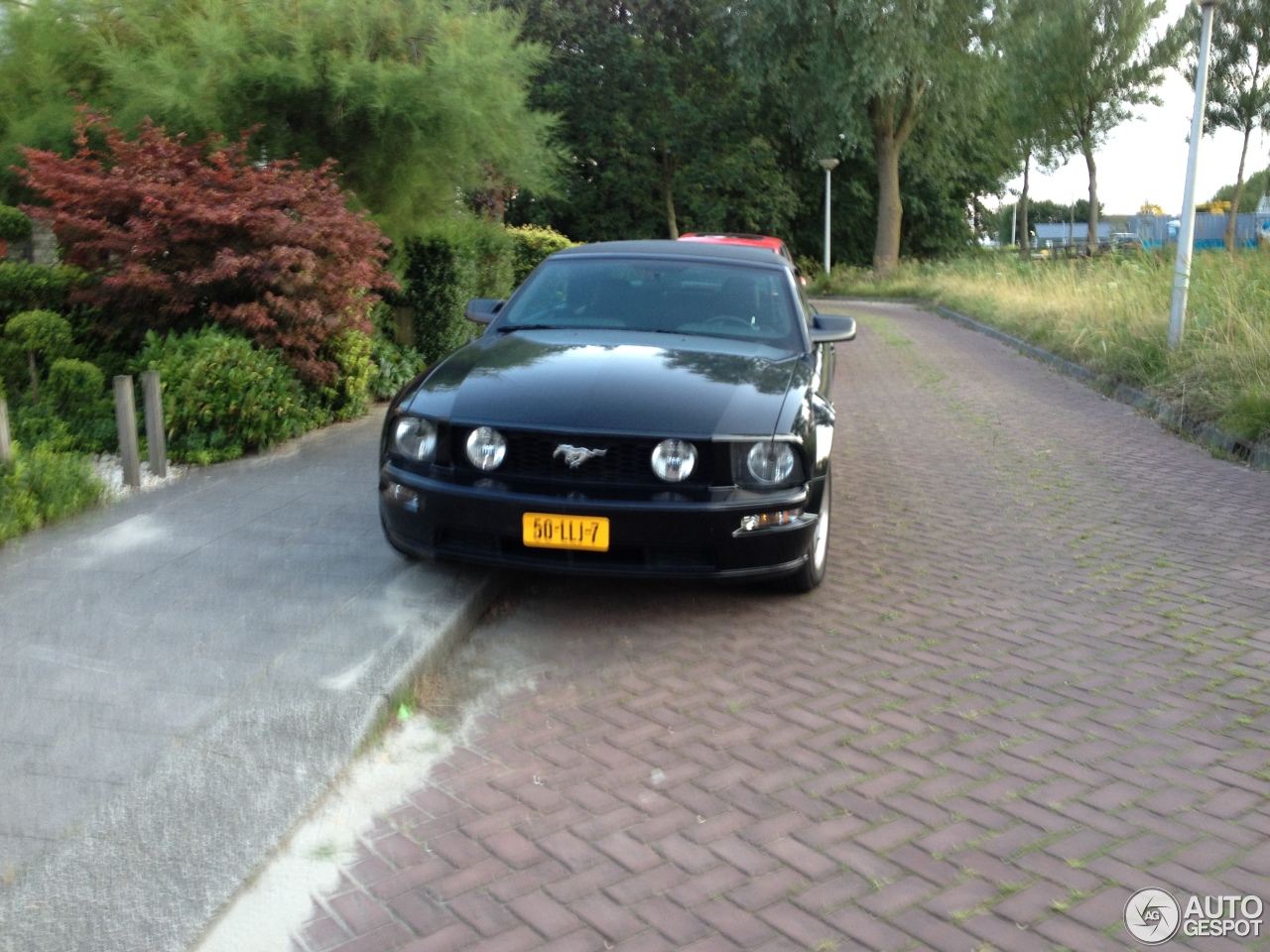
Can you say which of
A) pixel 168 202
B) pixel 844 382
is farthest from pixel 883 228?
pixel 168 202

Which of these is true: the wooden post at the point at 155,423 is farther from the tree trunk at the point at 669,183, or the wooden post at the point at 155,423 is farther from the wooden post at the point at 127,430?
the tree trunk at the point at 669,183

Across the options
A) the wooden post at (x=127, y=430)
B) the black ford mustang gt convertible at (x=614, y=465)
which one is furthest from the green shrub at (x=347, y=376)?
the black ford mustang gt convertible at (x=614, y=465)

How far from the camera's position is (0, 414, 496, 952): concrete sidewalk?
9.87ft

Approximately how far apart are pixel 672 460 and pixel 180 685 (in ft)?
6.63

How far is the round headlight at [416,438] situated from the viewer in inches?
202

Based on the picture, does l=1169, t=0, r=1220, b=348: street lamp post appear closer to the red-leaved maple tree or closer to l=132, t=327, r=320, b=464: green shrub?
the red-leaved maple tree

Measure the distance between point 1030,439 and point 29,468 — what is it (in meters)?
7.45

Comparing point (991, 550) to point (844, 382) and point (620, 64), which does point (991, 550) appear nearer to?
point (844, 382)

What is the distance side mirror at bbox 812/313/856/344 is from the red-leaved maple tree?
3616 mm

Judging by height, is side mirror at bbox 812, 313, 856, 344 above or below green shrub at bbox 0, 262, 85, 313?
below

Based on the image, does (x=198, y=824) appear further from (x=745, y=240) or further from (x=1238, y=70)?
(x=1238, y=70)

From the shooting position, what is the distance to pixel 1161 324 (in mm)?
13844

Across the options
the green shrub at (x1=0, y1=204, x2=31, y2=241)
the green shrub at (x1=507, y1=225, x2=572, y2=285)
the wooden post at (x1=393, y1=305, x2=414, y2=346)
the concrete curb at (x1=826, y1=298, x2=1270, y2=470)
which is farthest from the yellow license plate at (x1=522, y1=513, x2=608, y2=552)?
the green shrub at (x1=507, y1=225, x2=572, y2=285)

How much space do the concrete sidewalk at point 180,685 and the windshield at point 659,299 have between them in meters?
1.48
